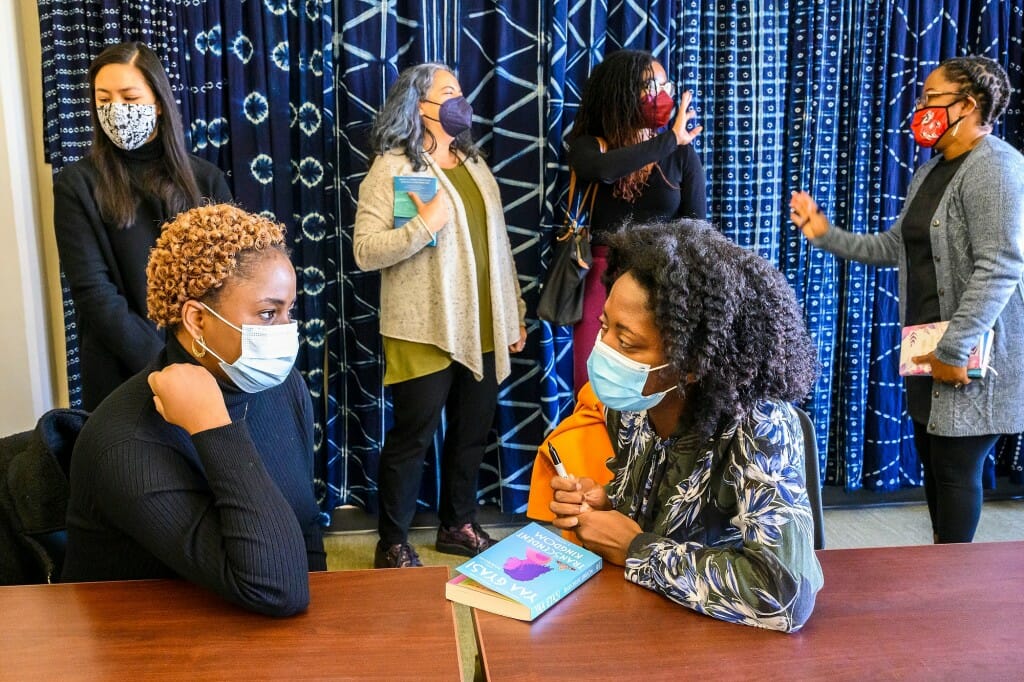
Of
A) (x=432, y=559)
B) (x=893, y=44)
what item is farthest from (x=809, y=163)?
(x=432, y=559)

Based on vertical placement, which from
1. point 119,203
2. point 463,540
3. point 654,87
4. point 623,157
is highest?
point 654,87

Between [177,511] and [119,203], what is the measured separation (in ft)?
4.33

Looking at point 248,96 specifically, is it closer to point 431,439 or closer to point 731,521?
point 431,439

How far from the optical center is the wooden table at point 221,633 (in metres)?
1.06

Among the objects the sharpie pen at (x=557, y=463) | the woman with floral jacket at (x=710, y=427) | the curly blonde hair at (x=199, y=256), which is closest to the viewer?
the woman with floral jacket at (x=710, y=427)

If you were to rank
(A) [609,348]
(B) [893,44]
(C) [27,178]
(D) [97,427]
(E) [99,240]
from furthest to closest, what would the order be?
(B) [893,44] < (C) [27,178] < (E) [99,240] < (A) [609,348] < (D) [97,427]

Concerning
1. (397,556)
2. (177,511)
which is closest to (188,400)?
(177,511)

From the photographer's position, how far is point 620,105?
8.61 ft

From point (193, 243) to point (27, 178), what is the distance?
6.17 feet

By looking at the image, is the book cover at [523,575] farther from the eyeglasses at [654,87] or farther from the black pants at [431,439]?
the eyeglasses at [654,87]

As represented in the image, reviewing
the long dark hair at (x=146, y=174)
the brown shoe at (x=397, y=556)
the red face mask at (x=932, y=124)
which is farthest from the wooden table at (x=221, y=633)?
the red face mask at (x=932, y=124)

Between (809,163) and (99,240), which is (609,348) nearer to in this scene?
(99,240)

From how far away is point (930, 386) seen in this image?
7.87ft

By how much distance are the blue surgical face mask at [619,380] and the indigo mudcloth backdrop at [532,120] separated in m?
1.63
